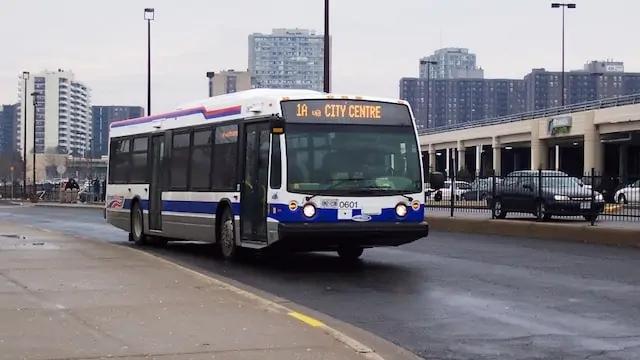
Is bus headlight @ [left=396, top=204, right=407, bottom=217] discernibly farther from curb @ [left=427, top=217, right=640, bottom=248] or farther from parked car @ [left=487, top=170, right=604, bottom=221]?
parked car @ [left=487, top=170, right=604, bottom=221]

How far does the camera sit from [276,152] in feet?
42.9

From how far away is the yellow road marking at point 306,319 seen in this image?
26.6 feet

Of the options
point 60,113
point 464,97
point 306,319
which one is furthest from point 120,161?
point 60,113

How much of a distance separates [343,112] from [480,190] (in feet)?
47.3

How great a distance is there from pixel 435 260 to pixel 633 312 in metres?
5.94

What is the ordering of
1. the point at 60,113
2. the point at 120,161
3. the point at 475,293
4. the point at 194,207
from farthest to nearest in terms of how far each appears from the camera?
1. the point at 60,113
2. the point at 120,161
3. the point at 194,207
4. the point at 475,293

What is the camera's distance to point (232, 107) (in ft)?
48.3

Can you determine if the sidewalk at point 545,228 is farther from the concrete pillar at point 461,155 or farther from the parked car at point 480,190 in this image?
the concrete pillar at point 461,155

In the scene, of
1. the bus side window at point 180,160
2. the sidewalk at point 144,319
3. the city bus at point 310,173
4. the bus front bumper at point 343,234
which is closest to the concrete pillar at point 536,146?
the bus side window at point 180,160

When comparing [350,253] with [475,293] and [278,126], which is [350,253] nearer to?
[278,126]

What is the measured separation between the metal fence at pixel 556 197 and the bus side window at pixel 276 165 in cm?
654

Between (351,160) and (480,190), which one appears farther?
(480,190)

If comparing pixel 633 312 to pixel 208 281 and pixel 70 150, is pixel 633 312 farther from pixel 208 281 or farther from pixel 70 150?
pixel 70 150

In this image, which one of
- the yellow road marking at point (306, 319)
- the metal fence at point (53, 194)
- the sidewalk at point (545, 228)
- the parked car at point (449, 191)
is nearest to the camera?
the yellow road marking at point (306, 319)
